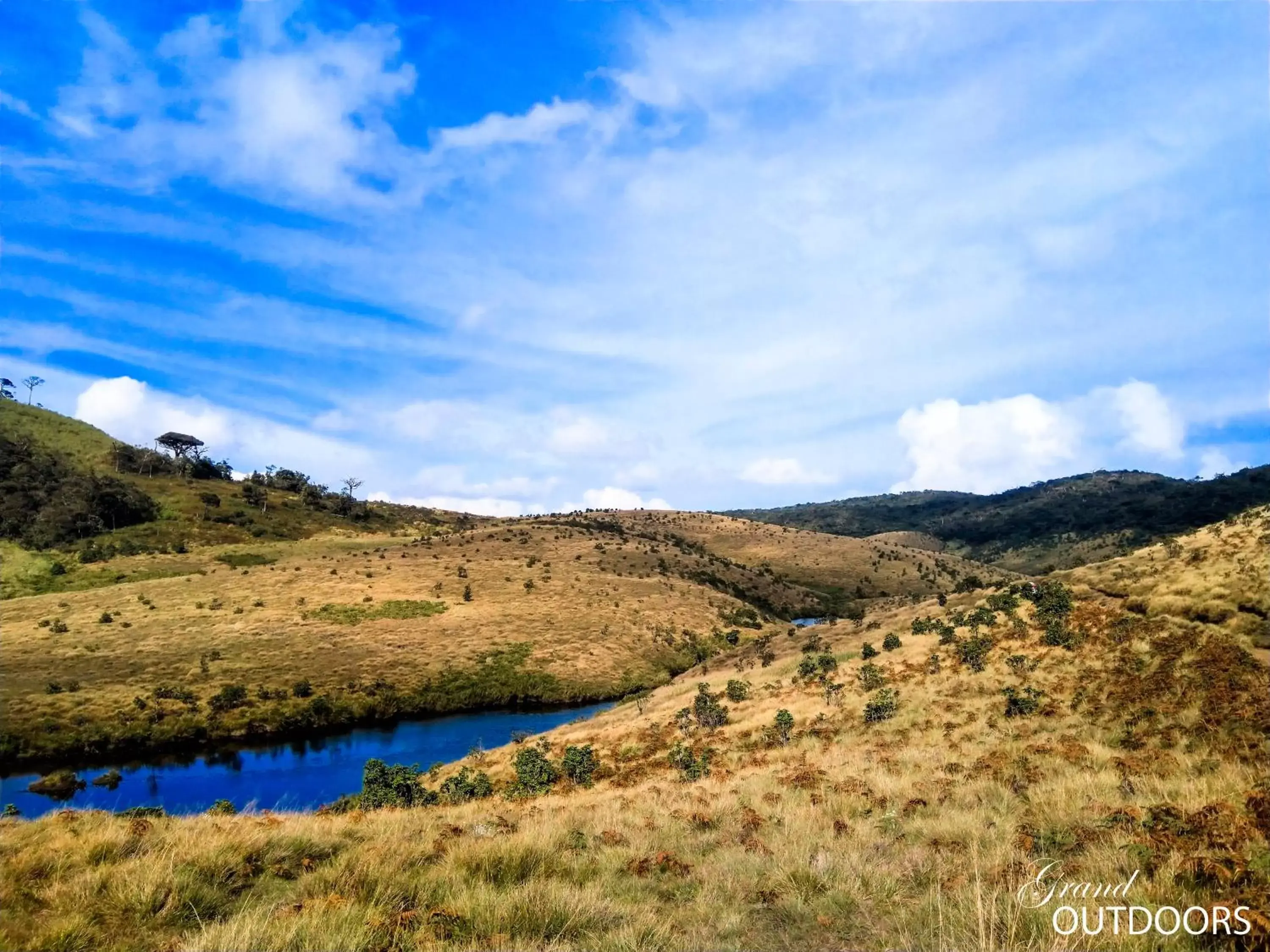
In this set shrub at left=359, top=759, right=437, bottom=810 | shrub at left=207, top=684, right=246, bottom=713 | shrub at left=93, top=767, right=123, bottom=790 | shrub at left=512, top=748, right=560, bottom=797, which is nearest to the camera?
shrub at left=359, top=759, right=437, bottom=810

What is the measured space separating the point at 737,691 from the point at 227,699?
3786 centimetres

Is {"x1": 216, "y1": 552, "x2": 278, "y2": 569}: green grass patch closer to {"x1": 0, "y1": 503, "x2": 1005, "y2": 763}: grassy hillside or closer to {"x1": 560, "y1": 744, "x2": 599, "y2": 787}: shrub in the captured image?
{"x1": 0, "y1": 503, "x2": 1005, "y2": 763}: grassy hillside

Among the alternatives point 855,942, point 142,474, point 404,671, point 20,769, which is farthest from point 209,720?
point 142,474

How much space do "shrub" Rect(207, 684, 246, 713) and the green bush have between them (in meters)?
36.4

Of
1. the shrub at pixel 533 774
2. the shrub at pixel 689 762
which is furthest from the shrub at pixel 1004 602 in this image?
the shrub at pixel 533 774

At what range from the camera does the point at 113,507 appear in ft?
333

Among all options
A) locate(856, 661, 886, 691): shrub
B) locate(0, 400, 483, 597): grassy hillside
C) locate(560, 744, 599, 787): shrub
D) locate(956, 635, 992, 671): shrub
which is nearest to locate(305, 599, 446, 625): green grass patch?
locate(0, 400, 483, 597): grassy hillside

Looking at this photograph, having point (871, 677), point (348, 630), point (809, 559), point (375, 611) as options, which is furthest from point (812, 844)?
point (809, 559)

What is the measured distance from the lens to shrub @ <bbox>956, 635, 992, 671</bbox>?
24469mm

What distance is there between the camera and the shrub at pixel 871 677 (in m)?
26.2

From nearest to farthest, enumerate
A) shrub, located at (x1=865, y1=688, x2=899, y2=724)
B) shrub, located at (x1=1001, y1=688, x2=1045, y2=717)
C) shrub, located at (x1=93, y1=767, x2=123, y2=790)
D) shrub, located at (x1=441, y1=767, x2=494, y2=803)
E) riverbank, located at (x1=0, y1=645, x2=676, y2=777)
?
1. shrub, located at (x1=1001, y1=688, x2=1045, y2=717)
2. shrub, located at (x1=865, y1=688, x2=899, y2=724)
3. shrub, located at (x1=441, y1=767, x2=494, y2=803)
4. shrub, located at (x1=93, y1=767, x2=123, y2=790)
5. riverbank, located at (x1=0, y1=645, x2=676, y2=777)

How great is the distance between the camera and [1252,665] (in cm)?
1590

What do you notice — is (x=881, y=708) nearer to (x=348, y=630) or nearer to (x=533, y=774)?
(x=533, y=774)

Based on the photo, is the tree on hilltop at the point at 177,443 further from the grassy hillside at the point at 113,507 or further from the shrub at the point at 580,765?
the shrub at the point at 580,765
